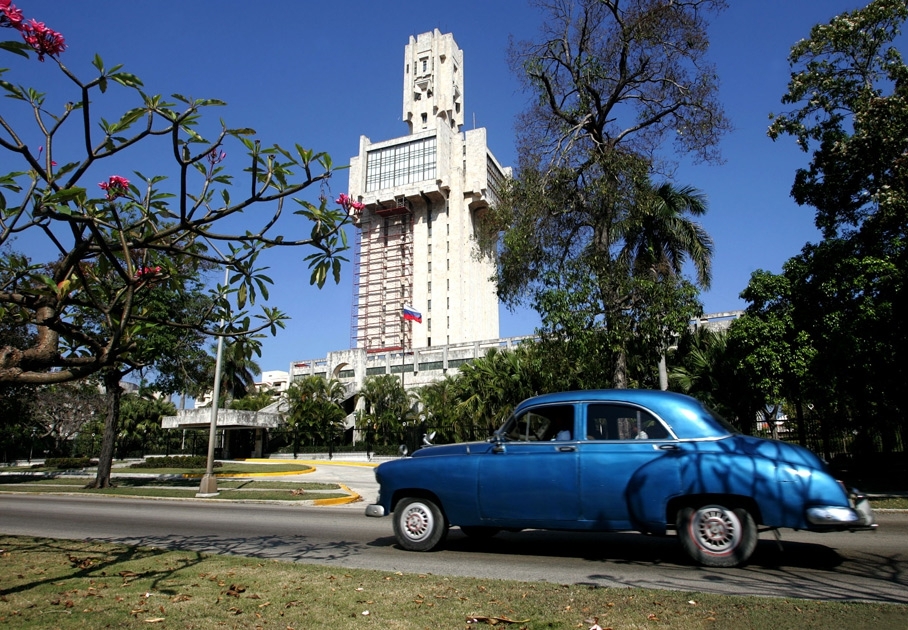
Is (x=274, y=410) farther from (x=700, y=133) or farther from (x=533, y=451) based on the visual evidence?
(x=533, y=451)

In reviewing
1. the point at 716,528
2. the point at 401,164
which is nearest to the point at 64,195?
the point at 716,528

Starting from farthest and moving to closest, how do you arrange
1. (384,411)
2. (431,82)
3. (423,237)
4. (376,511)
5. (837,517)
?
(431,82)
(423,237)
(384,411)
(376,511)
(837,517)

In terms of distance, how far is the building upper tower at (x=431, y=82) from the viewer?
285ft

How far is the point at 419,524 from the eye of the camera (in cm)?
766

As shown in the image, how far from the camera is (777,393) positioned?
18.8 metres

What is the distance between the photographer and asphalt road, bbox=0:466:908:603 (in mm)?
5766

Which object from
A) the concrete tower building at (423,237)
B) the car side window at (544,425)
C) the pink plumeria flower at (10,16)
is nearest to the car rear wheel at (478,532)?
the car side window at (544,425)

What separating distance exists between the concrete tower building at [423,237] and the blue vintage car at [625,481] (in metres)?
66.8

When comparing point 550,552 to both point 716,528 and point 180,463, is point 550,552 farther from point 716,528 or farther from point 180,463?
point 180,463

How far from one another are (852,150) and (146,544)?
1861cm

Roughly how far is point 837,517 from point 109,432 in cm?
2421

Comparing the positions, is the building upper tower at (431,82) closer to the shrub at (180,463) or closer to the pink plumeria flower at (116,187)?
the shrub at (180,463)

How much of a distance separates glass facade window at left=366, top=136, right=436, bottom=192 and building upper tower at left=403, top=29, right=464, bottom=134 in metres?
6.83

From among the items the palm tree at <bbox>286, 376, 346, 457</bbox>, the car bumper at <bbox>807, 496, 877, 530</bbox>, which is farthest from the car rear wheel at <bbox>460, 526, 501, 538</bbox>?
the palm tree at <bbox>286, 376, 346, 457</bbox>
